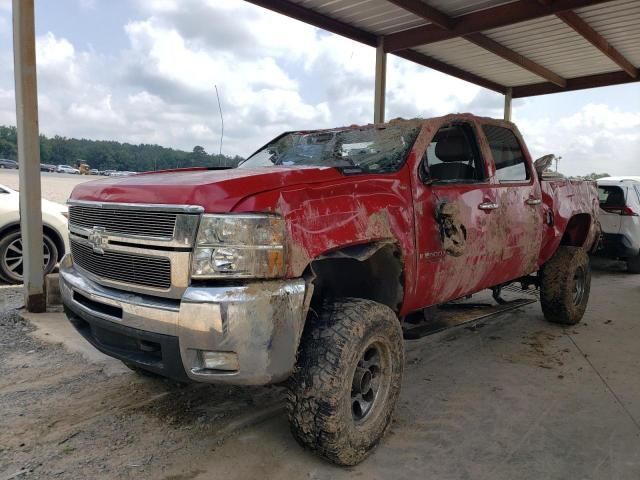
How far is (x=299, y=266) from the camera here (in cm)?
242

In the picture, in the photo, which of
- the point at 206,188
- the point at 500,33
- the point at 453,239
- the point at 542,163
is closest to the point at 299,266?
the point at 206,188

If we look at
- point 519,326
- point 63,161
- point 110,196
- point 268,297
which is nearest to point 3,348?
point 110,196

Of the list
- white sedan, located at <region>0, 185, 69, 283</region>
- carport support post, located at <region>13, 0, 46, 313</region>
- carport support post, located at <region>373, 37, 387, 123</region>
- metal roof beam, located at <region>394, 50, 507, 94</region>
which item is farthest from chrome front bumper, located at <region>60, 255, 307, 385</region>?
metal roof beam, located at <region>394, 50, 507, 94</region>

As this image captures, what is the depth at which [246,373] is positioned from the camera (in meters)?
2.32

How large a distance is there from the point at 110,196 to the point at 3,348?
2.58 m

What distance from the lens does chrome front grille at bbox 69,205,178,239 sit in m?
2.43

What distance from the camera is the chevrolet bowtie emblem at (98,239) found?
9.04 ft

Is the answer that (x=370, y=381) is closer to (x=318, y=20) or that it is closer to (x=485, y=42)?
(x=318, y=20)

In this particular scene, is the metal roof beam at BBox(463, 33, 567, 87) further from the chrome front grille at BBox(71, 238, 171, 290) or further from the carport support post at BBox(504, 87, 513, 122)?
the chrome front grille at BBox(71, 238, 171, 290)

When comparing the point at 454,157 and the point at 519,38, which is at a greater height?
the point at 519,38

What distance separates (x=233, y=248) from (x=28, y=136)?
390cm

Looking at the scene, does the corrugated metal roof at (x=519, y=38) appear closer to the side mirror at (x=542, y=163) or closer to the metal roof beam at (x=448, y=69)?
the metal roof beam at (x=448, y=69)

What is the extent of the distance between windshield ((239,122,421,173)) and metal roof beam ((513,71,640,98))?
10.3 metres

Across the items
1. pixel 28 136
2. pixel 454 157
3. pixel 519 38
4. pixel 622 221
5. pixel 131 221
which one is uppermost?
pixel 519 38
